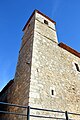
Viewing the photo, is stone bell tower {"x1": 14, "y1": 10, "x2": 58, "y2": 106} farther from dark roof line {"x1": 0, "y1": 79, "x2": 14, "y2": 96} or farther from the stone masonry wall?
dark roof line {"x1": 0, "y1": 79, "x2": 14, "y2": 96}

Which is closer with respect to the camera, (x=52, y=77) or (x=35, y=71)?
(x=35, y=71)

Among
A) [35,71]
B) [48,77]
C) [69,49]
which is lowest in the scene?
[48,77]

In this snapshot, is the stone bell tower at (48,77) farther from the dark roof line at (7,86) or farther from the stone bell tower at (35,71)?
the dark roof line at (7,86)

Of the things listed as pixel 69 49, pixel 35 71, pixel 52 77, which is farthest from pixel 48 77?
pixel 69 49

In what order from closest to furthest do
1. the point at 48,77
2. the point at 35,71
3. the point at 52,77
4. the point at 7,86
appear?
the point at 35,71, the point at 48,77, the point at 52,77, the point at 7,86

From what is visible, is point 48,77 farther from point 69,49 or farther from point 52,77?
point 69,49

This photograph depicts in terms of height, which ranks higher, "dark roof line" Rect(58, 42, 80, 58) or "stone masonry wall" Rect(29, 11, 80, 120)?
"dark roof line" Rect(58, 42, 80, 58)

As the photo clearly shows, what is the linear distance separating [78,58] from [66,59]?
1.83 metres

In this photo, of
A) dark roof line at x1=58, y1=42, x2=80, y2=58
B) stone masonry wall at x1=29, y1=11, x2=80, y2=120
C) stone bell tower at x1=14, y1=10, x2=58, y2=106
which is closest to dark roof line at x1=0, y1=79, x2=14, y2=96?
stone bell tower at x1=14, y1=10, x2=58, y2=106

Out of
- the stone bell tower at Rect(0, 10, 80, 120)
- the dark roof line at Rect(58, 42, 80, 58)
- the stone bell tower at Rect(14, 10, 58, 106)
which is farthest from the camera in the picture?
the dark roof line at Rect(58, 42, 80, 58)

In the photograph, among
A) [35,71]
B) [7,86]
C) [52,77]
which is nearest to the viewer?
[35,71]

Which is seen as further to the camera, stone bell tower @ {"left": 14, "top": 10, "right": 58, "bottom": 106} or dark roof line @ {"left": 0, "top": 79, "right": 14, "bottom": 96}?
dark roof line @ {"left": 0, "top": 79, "right": 14, "bottom": 96}

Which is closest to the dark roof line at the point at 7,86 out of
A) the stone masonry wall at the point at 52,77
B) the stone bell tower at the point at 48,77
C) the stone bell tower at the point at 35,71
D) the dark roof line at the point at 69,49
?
the stone bell tower at the point at 48,77

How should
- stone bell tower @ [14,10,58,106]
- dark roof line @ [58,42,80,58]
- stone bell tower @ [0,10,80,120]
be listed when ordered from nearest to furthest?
stone bell tower @ [14,10,58,106], stone bell tower @ [0,10,80,120], dark roof line @ [58,42,80,58]
